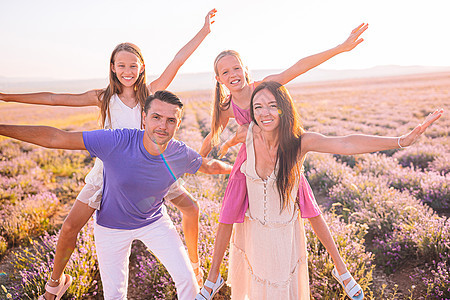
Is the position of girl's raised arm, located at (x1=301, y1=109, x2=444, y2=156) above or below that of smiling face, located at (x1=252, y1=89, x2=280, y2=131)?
below

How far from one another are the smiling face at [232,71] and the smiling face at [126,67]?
0.87 metres

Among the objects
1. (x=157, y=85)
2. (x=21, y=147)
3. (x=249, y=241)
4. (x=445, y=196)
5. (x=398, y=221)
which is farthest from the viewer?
(x=21, y=147)

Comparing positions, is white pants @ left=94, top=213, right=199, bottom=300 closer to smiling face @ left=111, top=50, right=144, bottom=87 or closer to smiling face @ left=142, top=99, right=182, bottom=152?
smiling face @ left=142, top=99, right=182, bottom=152

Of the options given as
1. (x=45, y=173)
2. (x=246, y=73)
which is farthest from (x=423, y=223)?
(x=45, y=173)

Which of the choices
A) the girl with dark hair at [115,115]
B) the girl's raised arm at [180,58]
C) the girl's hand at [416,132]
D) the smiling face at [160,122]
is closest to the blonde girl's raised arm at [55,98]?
the girl with dark hair at [115,115]

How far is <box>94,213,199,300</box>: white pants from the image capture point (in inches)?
99.3

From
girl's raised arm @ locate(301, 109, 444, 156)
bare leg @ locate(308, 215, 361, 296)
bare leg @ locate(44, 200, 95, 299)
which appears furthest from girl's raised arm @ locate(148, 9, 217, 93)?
bare leg @ locate(308, 215, 361, 296)

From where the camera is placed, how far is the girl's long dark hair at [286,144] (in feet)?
8.00

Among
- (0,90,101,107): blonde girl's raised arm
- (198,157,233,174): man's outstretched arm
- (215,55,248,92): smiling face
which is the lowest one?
(198,157,233,174): man's outstretched arm

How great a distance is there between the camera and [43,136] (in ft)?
6.97

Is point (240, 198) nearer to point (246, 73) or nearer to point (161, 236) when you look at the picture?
point (161, 236)

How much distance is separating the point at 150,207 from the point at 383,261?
10.3 ft

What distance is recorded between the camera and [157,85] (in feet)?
11.1

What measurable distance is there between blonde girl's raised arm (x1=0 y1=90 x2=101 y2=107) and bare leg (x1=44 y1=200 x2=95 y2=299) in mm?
1014
